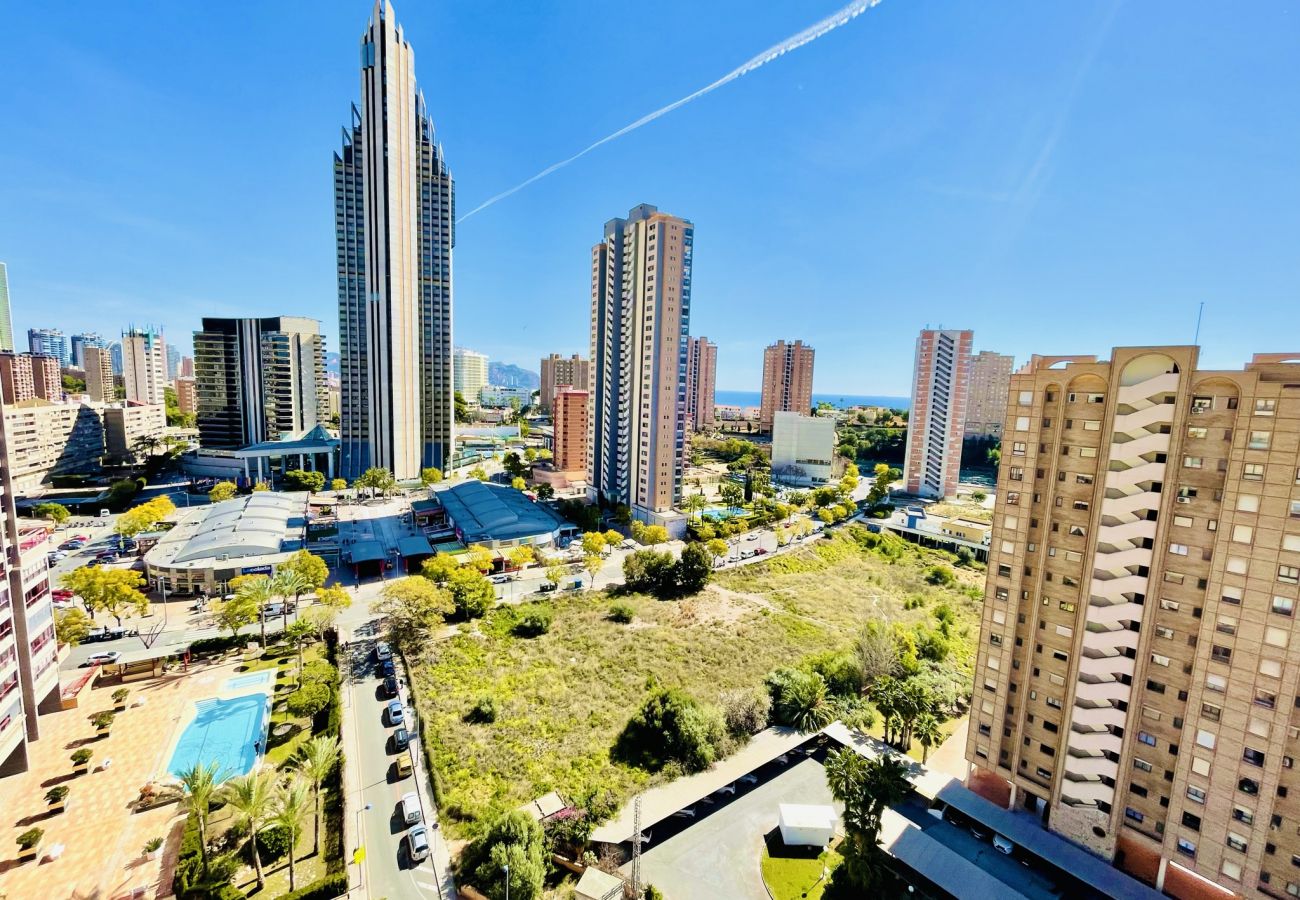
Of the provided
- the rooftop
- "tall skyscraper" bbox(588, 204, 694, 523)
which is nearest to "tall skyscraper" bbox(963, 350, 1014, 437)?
"tall skyscraper" bbox(588, 204, 694, 523)

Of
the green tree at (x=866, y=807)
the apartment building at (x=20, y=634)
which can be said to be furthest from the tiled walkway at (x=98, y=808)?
the green tree at (x=866, y=807)

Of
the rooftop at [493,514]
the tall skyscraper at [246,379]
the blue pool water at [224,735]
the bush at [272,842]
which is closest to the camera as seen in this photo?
the bush at [272,842]

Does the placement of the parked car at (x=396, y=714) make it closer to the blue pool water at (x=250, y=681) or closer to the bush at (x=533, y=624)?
the blue pool water at (x=250, y=681)

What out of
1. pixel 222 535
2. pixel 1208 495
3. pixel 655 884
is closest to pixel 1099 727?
pixel 1208 495

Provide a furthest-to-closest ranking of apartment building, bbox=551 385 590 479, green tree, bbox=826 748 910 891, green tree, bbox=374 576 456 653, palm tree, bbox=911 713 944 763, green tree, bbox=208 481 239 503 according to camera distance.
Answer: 1. apartment building, bbox=551 385 590 479
2. green tree, bbox=208 481 239 503
3. green tree, bbox=374 576 456 653
4. palm tree, bbox=911 713 944 763
5. green tree, bbox=826 748 910 891

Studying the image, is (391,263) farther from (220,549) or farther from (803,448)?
(803,448)

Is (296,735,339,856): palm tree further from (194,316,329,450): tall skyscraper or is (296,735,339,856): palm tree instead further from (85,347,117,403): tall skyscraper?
(85,347,117,403): tall skyscraper

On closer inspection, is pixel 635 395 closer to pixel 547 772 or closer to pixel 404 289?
pixel 404 289
